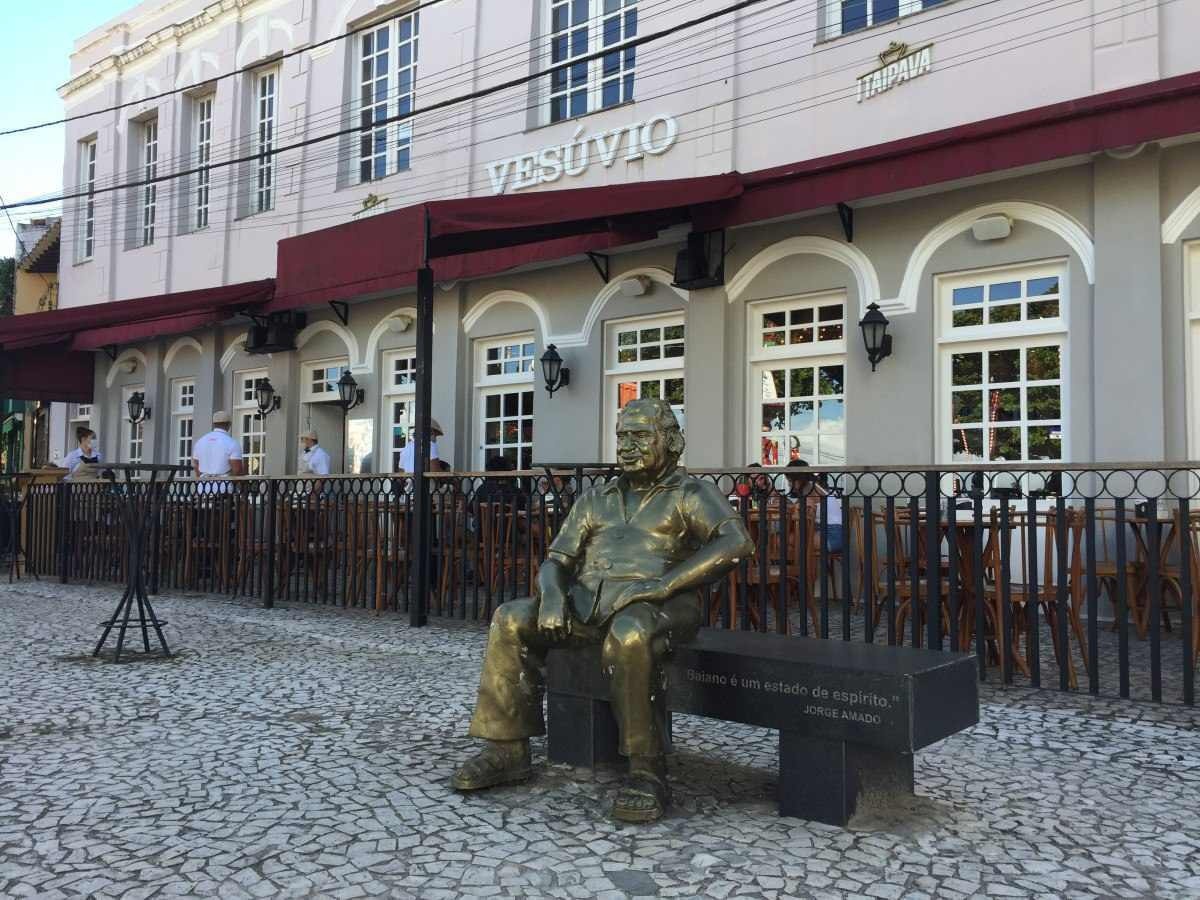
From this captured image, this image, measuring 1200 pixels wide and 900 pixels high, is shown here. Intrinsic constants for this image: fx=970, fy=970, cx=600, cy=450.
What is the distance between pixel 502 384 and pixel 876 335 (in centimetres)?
515

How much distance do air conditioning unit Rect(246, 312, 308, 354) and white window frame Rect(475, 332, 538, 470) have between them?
11.2 ft

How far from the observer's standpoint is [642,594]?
10.9ft

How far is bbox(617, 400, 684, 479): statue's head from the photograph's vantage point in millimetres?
3574

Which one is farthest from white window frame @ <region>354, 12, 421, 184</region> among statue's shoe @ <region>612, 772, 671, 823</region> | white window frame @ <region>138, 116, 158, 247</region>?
statue's shoe @ <region>612, 772, 671, 823</region>

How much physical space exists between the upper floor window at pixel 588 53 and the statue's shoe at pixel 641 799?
9319mm

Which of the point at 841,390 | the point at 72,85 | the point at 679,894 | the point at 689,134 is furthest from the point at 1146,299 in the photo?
the point at 72,85

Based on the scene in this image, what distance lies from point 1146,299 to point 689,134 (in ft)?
15.9

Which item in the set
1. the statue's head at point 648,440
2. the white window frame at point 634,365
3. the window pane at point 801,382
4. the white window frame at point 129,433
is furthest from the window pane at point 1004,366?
the white window frame at point 129,433

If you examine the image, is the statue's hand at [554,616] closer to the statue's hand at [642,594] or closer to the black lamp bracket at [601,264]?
the statue's hand at [642,594]

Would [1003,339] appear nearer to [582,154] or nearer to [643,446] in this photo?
[582,154]

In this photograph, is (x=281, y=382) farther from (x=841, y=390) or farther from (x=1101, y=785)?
(x=1101, y=785)

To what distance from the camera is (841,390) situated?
9.52m

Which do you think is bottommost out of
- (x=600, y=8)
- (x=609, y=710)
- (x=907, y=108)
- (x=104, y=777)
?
(x=104, y=777)

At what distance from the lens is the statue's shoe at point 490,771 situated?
3500 millimetres
